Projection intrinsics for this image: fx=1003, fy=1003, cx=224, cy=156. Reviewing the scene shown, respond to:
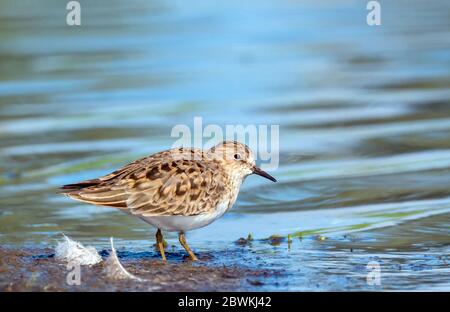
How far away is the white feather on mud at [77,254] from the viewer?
9.55 m

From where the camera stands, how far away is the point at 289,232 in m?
11.5

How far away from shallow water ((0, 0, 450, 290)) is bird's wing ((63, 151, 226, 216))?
684 millimetres

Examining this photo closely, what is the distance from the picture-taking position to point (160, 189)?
9930 mm

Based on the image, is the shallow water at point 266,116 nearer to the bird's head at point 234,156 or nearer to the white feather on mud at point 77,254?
the bird's head at point 234,156

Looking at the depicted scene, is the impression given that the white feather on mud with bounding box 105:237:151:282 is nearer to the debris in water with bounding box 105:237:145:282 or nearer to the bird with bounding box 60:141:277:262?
the debris in water with bounding box 105:237:145:282

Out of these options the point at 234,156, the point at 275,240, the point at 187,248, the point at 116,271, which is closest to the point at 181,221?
the point at 187,248

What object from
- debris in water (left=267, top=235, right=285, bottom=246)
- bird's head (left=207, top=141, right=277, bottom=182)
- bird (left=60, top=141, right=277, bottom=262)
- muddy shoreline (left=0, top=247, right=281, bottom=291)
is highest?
bird's head (left=207, top=141, right=277, bottom=182)

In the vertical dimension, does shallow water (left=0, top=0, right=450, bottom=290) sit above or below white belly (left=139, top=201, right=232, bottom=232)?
above

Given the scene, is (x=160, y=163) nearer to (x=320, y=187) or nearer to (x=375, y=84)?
(x=320, y=187)

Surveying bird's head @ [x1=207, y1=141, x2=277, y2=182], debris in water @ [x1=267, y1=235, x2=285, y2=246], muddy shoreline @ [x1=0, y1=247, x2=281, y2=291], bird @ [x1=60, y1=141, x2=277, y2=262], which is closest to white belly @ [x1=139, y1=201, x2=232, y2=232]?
bird @ [x1=60, y1=141, x2=277, y2=262]

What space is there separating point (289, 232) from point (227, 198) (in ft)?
4.52

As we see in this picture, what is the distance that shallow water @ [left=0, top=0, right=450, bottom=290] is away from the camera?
1110 cm
